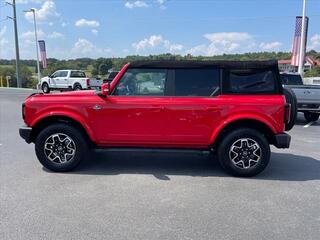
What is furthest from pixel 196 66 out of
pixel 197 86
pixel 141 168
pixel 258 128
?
pixel 141 168

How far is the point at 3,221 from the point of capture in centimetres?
389

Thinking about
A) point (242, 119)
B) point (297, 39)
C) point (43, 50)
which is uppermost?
point (297, 39)

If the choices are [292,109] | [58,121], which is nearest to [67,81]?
[58,121]

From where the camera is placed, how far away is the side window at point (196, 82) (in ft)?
18.8

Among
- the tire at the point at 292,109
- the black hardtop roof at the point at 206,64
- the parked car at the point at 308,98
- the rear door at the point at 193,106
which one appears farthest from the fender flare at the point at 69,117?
the parked car at the point at 308,98

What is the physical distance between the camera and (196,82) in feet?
18.9

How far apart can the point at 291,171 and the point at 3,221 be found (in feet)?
15.1

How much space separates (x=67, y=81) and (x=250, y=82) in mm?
23824

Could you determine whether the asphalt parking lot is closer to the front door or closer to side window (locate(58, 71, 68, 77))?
the front door

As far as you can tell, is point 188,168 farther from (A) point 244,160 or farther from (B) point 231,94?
(B) point 231,94

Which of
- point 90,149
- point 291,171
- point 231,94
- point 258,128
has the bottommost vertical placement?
point 291,171

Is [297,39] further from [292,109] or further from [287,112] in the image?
[287,112]

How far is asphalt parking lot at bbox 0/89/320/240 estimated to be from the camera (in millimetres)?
3729

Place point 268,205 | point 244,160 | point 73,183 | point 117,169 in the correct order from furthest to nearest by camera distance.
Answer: point 117,169, point 244,160, point 73,183, point 268,205
